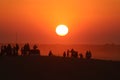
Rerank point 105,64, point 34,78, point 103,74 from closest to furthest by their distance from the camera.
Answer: point 34,78 → point 103,74 → point 105,64

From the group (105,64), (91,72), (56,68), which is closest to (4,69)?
(56,68)

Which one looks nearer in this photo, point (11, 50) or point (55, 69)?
point (55, 69)

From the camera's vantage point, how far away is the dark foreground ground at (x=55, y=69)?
20875 mm

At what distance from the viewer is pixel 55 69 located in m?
22.8

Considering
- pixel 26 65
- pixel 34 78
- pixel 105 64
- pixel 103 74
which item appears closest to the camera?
pixel 34 78

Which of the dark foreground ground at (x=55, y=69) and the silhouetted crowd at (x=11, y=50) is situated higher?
the silhouetted crowd at (x=11, y=50)

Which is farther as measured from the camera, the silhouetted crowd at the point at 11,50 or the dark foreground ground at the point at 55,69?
the silhouetted crowd at the point at 11,50

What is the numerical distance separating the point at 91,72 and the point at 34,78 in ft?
11.9

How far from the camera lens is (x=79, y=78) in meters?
20.8

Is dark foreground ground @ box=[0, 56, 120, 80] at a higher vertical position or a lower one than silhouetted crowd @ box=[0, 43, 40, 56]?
lower

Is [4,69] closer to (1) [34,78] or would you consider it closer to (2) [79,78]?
(1) [34,78]

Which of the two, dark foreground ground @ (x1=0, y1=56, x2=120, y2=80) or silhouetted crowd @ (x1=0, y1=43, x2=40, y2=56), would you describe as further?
silhouetted crowd @ (x1=0, y1=43, x2=40, y2=56)

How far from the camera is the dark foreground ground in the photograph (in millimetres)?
20875

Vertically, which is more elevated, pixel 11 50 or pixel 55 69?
pixel 11 50
